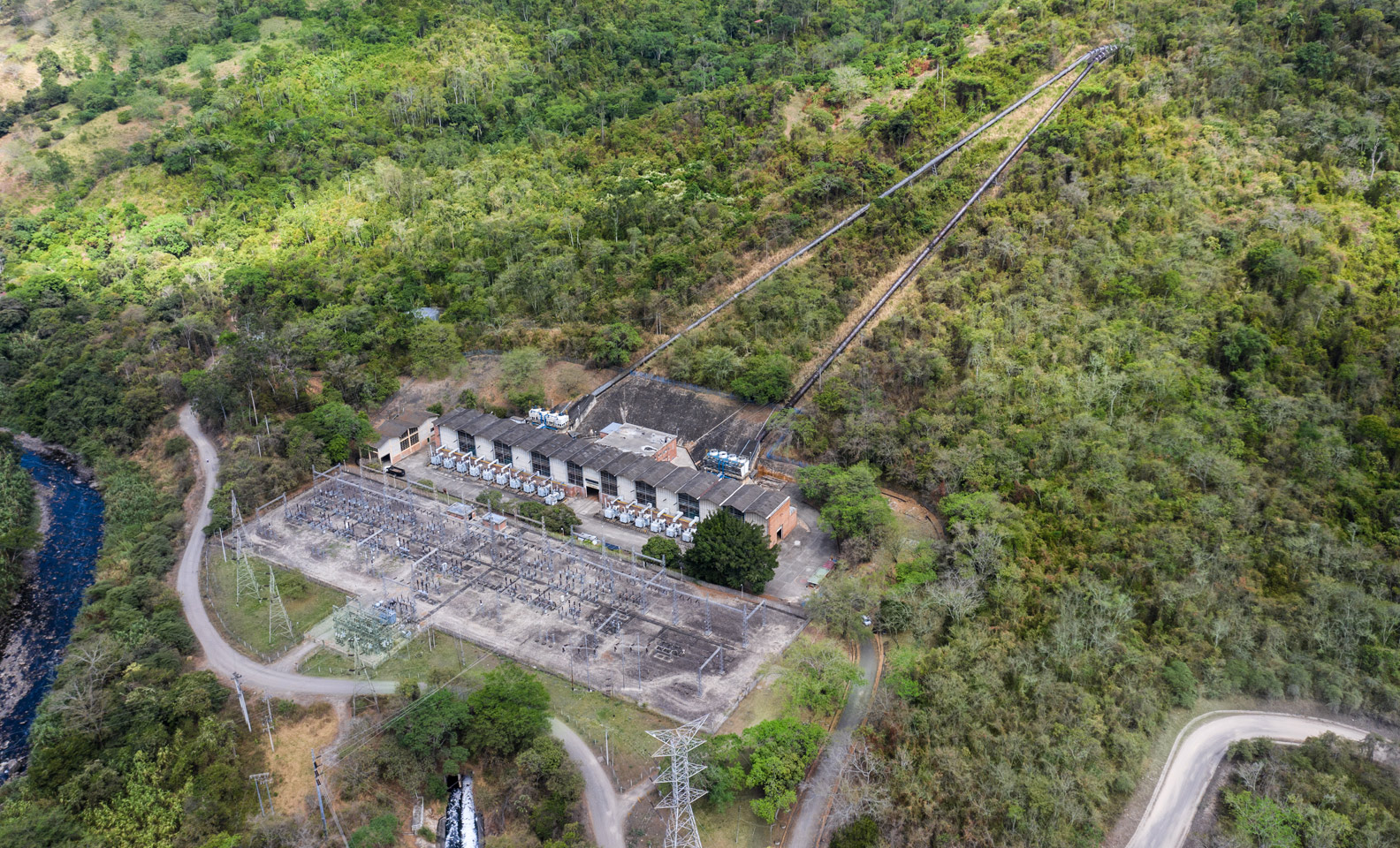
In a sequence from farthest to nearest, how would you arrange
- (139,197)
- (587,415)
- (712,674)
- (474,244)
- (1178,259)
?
1. (139,197)
2. (474,244)
3. (587,415)
4. (1178,259)
5. (712,674)

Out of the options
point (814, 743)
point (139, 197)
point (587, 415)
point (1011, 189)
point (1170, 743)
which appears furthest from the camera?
point (139, 197)

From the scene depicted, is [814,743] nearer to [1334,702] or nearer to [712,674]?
[712,674]

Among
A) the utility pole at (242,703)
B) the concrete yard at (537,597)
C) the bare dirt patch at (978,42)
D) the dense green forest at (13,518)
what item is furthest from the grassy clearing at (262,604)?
the bare dirt patch at (978,42)

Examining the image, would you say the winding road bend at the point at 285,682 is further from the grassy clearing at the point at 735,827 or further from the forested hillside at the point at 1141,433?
the forested hillside at the point at 1141,433

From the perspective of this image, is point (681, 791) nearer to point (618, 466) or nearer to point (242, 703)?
point (242, 703)

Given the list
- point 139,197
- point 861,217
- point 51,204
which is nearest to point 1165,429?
point 861,217

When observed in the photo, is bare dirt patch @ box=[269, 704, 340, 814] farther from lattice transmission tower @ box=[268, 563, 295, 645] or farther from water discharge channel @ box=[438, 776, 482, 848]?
water discharge channel @ box=[438, 776, 482, 848]
